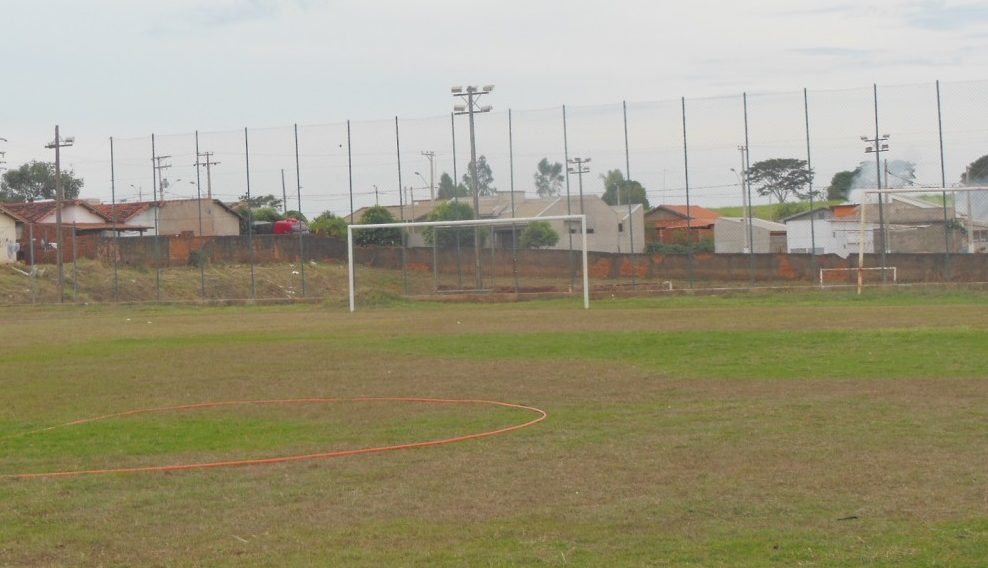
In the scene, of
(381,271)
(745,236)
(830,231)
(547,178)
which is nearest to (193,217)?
(381,271)

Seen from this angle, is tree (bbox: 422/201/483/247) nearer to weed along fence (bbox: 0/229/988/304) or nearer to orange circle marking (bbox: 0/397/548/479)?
weed along fence (bbox: 0/229/988/304)

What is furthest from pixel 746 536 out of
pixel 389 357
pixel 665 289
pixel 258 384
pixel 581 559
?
pixel 665 289

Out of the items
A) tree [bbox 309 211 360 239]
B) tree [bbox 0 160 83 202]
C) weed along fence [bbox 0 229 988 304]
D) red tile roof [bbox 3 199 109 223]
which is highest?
tree [bbox 0 160 83 202]

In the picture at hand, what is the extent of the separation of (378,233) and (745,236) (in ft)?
56.7

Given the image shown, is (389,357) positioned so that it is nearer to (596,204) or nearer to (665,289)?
(665,289)

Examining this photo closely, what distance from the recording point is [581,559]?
22.0 feet

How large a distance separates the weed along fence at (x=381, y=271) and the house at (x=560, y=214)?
3.46 feet

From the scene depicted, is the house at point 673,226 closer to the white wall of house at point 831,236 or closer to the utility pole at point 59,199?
the white wall of house at point 831,236

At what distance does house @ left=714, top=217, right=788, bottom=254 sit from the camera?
187 feet

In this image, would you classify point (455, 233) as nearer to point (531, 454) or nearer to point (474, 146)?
point (474, 146)

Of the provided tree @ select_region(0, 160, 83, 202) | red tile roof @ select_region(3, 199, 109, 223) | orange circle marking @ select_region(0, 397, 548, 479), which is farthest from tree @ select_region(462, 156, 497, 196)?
tree @ select_region(0, 160, 83, 202)

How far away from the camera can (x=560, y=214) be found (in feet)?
169

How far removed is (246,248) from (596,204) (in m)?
16.2

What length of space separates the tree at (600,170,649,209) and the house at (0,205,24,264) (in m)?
27.8
